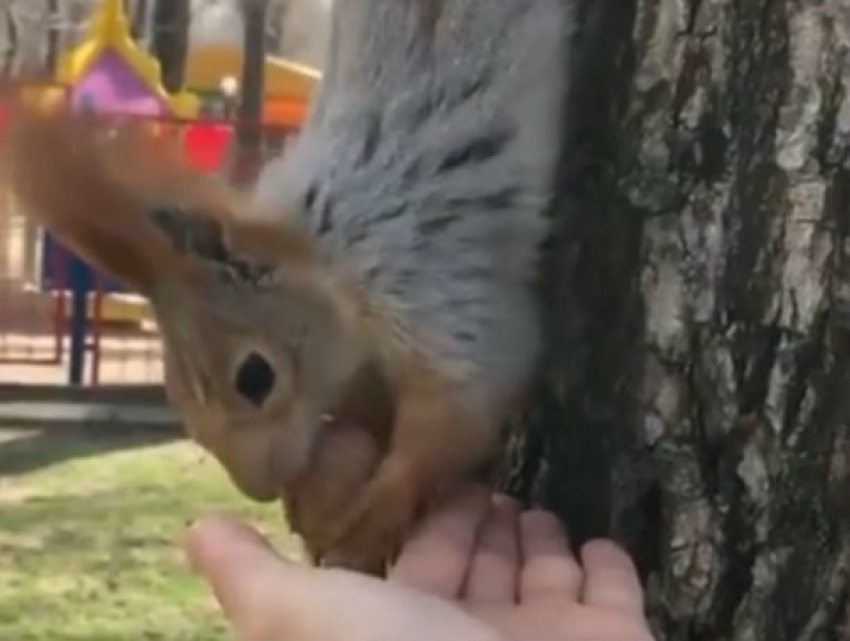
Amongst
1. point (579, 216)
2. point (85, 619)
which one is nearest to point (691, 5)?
point (579, 216)

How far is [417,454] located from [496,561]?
0.07m

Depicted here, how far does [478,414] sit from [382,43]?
23 centimetres

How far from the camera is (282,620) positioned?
993 mm

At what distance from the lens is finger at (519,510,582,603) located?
112 cm

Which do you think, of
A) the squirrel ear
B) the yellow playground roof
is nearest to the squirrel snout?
the squirrel ear

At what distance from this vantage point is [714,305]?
1170 millimetres

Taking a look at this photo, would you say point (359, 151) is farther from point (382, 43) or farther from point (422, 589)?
point (422, 589)

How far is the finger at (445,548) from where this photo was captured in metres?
1.12

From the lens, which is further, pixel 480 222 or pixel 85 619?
pixel 85 619

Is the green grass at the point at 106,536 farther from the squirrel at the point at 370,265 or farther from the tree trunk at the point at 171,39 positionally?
the tree trunk at the point at 171,39

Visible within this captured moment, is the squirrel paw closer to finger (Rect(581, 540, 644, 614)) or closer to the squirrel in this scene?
the squirrel

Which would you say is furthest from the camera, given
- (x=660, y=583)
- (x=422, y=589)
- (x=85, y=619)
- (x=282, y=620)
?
(x=85, y=619)

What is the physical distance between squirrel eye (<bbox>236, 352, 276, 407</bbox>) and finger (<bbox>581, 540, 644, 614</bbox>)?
7.9 inches

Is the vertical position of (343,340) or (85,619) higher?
(343,340)
